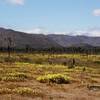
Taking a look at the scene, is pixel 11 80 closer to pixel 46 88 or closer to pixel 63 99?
pixel 46 88

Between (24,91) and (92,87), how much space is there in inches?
310

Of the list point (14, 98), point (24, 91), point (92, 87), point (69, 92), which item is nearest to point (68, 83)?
point (92, 87)

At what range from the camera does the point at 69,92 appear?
94.3 feet

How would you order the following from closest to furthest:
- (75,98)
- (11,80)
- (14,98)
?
(14,98), (75,98), (11,80)

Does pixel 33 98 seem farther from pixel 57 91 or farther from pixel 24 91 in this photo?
pixel 57 91

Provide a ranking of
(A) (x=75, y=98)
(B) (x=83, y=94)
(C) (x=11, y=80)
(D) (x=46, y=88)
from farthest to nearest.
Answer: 1. (C) (x=11, y=80)
2. (D) (x=46, y=88)
3. (B) (x=83, y=94)
4. (A) (x=75, y=98)

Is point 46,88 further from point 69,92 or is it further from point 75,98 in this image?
point 75,98

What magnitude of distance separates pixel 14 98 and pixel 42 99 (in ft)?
6.18

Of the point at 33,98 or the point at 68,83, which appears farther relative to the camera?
the point at 68,83

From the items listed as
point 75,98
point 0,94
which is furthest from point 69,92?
point 0,94

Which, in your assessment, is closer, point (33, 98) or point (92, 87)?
point (33, 98)

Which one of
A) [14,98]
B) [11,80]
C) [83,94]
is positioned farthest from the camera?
[11,80]

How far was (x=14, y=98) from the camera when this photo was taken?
77.6 ft

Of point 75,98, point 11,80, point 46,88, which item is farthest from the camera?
point 11,80
